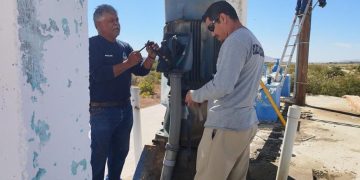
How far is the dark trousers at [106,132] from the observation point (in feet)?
11.2

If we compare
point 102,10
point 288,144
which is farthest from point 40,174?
point 288,144

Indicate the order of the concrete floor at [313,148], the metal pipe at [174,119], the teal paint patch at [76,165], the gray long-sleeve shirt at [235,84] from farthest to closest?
the concrete floor at [313,148], the metal pipe at [174,119], the gray long-sleeve shirt at [235,84], the teal paint patch at [76,165]

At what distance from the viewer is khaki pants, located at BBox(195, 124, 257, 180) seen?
110 inches

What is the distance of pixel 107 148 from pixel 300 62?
7808mm

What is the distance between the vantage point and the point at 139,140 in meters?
4.53

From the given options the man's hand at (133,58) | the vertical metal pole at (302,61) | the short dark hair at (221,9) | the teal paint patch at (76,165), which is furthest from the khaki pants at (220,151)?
the vertical metal pole at (302,61)

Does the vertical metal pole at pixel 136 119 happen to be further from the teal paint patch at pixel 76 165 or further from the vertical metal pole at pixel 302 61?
the vertical metal pole at pixel 302 61

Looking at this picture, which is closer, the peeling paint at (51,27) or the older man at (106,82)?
the peeling paint at (51,27)

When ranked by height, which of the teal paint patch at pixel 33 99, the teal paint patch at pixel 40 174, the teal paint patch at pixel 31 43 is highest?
the teal paint patch at pixel 31 43

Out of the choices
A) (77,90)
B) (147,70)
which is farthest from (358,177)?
(77,90)

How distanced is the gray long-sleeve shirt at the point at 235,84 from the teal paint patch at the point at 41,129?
1.51 metres

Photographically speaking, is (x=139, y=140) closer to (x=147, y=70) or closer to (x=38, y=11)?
(x=147, y=70)

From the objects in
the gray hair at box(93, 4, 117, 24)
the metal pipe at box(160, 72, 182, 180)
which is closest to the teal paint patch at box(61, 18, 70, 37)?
the metal pipe at box(160, 72, 182, 180)

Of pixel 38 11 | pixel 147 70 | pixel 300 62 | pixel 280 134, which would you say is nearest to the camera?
pixel 38 11
